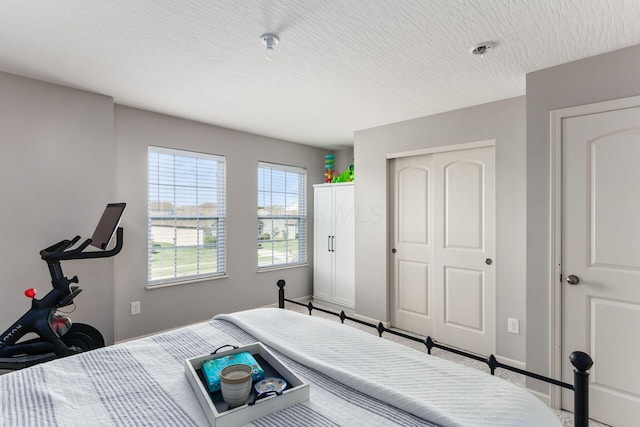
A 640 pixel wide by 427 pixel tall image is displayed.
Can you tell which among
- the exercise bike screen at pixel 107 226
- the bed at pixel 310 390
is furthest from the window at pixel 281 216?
the bed at pixel 310 390

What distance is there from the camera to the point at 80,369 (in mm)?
1413

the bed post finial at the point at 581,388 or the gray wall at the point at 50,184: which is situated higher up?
the gray wall at the point at 50,184

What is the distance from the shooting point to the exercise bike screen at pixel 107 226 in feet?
8.31

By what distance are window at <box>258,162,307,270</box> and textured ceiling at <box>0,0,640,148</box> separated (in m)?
1.64

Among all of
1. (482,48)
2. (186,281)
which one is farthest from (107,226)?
(482,48)

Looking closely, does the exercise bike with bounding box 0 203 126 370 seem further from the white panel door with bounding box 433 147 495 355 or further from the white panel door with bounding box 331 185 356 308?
the white panel door with bounding box 433 147 495 355

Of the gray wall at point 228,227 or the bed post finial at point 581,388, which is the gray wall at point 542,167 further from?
the gray wall at point 228,227

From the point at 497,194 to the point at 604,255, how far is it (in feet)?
3.50

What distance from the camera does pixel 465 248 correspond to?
11.0 ft

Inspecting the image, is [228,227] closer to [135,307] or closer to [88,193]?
[135,307]

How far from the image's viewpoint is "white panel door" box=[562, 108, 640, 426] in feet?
6.62

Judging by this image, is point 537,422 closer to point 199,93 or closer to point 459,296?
point 459,296

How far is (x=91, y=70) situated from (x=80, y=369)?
2108 millimetres

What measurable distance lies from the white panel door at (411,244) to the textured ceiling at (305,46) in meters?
0.86
